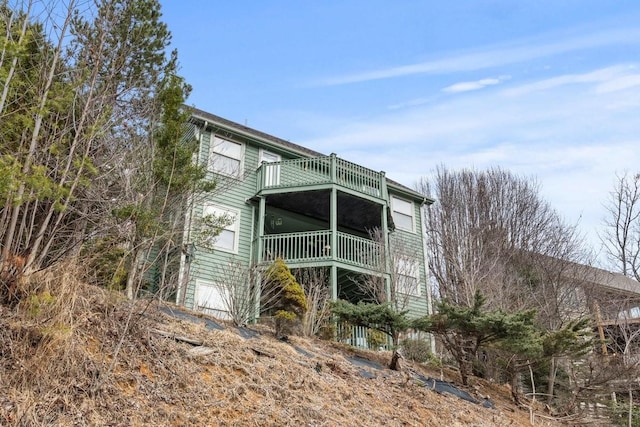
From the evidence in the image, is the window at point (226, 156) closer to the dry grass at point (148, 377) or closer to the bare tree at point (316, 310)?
the bare tree at point (316, 310)

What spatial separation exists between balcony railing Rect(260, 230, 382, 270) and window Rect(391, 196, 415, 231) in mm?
3638

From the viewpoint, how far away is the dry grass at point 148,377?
15.4 ft

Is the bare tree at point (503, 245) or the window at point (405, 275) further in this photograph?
the bare tree at point (503, 245)

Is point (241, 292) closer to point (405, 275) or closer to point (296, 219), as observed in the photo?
point (405, 275)

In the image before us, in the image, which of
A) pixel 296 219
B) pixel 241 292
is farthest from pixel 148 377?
pixel 296 219

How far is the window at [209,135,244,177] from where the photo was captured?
51.4 ft

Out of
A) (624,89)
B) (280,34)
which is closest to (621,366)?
(624,89)

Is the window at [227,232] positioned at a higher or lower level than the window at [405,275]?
higher

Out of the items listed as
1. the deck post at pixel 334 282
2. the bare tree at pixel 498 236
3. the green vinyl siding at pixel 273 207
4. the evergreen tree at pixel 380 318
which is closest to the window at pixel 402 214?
the green vinyl siding at pixel 273 207

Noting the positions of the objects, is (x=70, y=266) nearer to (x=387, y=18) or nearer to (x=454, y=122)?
(x=387, y=18)

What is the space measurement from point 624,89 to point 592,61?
1565 millimetres

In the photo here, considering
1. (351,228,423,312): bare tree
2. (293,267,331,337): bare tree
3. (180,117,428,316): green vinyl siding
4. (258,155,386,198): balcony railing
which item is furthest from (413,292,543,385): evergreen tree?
(258,155,386,198): balcony railing

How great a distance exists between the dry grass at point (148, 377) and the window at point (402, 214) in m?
10.9

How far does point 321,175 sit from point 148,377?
12.2m
